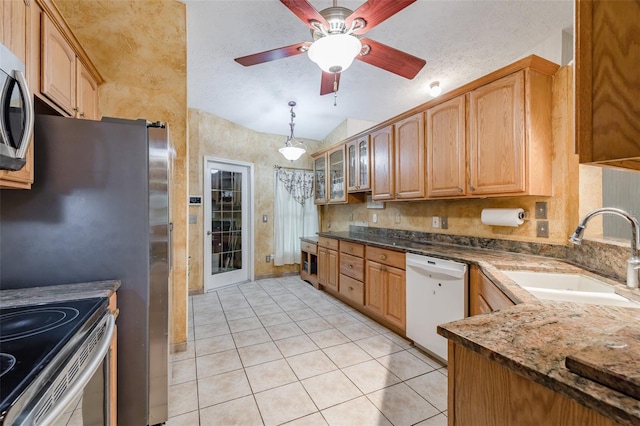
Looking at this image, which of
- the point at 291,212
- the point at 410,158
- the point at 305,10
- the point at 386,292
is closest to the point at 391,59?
the point at 305,10

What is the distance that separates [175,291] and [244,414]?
1.16 metres

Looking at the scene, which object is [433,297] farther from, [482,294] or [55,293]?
[55,293]

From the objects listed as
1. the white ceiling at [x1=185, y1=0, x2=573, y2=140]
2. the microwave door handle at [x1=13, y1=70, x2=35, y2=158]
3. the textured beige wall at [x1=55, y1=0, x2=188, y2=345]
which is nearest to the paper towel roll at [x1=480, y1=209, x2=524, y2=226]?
the white ceiling at [x1=185, y1=0, x2=573, y2=140]

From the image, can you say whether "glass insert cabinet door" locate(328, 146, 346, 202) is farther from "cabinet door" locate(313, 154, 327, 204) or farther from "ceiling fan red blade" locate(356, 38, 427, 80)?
"ceiling fan red blade" locate(356, 38, 427, 80)

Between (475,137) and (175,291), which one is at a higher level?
(475,137)

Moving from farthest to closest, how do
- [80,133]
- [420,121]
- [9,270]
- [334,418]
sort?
[420,121]
[334,418]
[80,133]
[9,270]

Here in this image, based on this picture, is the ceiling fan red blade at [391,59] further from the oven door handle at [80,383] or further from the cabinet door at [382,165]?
the oven door handle at [80,383]

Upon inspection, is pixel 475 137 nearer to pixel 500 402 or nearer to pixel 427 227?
pixel 427 227

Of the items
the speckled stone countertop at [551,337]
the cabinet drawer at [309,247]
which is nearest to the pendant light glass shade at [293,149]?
the cabinet drawer at [309,247]

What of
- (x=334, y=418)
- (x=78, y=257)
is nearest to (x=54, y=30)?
Answer: (x=78, y=257)

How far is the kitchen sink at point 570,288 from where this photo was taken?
118cm

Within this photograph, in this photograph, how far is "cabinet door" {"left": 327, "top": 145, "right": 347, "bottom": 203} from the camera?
3992 mm

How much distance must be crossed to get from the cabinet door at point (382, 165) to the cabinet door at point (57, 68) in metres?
2.71

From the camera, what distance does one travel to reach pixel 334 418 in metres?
1.62
